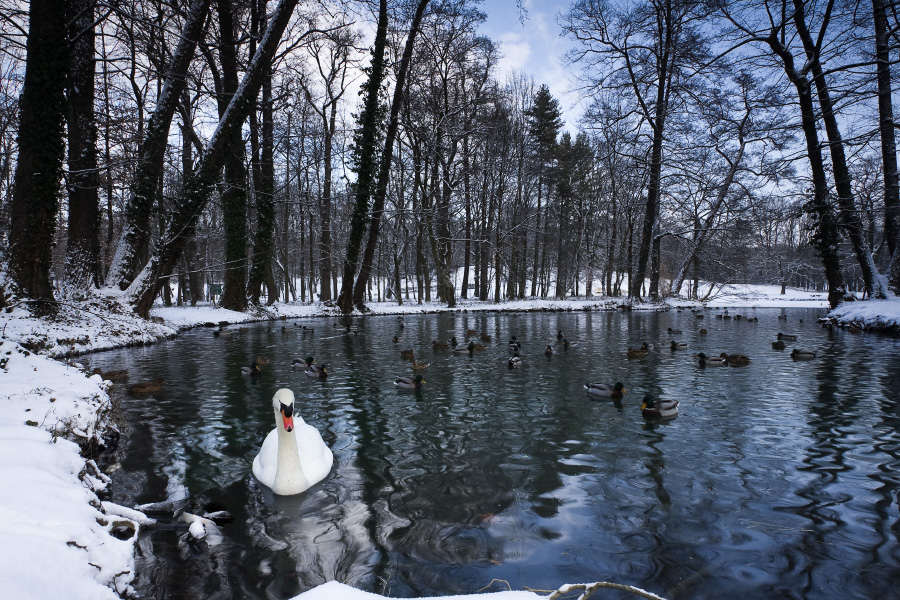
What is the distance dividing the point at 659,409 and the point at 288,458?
538 cm

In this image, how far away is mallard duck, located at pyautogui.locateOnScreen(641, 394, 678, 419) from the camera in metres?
7.18

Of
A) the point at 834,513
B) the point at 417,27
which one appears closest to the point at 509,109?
the point at 417,27

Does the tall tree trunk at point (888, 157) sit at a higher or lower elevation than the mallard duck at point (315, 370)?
higher

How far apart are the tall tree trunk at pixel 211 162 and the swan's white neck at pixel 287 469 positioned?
11.8 metres

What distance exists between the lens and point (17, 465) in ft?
11.2

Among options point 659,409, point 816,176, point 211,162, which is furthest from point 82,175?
point 816,176

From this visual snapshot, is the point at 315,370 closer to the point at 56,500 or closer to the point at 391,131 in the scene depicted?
the point at 56,500

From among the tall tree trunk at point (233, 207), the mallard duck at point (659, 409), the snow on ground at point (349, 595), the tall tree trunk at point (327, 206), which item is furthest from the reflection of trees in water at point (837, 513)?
the tall tree trunk at point (327, 206)

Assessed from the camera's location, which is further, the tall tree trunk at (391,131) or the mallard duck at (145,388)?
the tall tree trunk at (391,131)

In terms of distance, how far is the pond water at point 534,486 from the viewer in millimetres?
3396

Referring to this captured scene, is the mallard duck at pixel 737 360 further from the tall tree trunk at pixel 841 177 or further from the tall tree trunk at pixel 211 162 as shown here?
the tall tree trunk at pixel 211 162

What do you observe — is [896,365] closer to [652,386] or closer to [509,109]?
[652,386]

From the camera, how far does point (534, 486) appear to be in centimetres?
484

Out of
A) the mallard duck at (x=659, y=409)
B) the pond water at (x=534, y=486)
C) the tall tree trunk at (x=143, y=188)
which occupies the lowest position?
the pond water at (x=534, y=486)
